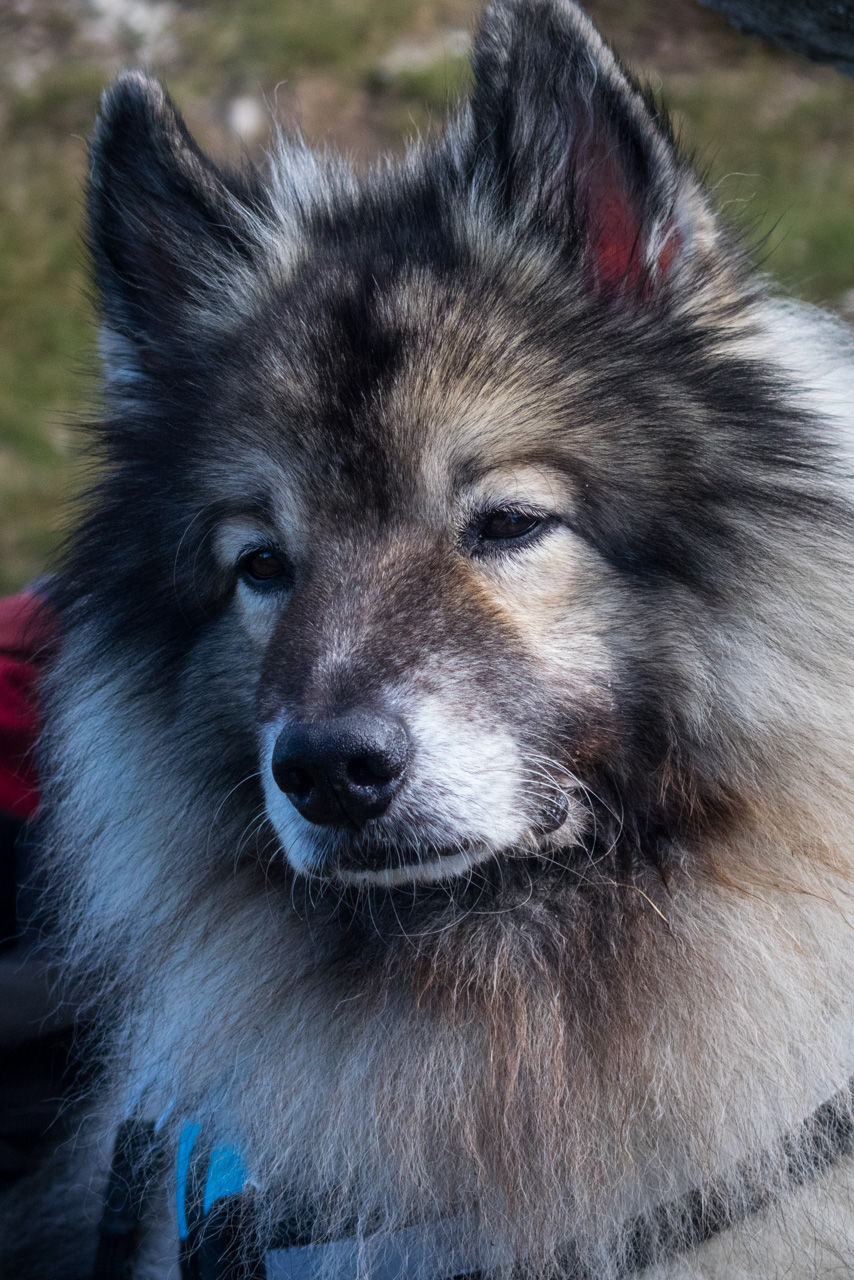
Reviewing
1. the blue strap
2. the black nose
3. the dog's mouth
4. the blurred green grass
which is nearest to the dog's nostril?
the black nose

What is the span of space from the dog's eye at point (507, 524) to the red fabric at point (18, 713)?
1.18m

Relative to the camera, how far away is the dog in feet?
6.27

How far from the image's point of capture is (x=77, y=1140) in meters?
2.69

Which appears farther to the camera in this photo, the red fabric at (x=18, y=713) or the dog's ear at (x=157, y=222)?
the red fabric at (x=18, y=713)

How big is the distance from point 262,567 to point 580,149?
940 mm

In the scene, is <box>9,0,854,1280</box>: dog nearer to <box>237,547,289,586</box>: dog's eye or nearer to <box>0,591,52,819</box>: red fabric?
<box>237,547,289,586</box>: dog's eye

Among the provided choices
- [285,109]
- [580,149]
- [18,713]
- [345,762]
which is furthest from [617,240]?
[285,109]

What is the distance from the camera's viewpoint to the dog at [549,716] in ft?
6.27

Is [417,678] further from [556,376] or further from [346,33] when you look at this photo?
[346,33]

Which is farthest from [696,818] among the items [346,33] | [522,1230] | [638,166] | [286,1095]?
[346,33]

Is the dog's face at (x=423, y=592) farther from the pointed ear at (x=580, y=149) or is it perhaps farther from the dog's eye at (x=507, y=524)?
the pointed ear at (x=580, y=149)

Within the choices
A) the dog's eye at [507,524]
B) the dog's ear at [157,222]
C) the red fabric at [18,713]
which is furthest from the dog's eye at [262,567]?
the red fabric at [18,713]

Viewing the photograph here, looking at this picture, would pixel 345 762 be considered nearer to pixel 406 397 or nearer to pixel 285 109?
pixel 406 397

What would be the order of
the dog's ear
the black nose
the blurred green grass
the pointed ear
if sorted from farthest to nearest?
the blurred green grass
the dog's ear
the pointed ear
the black nose
